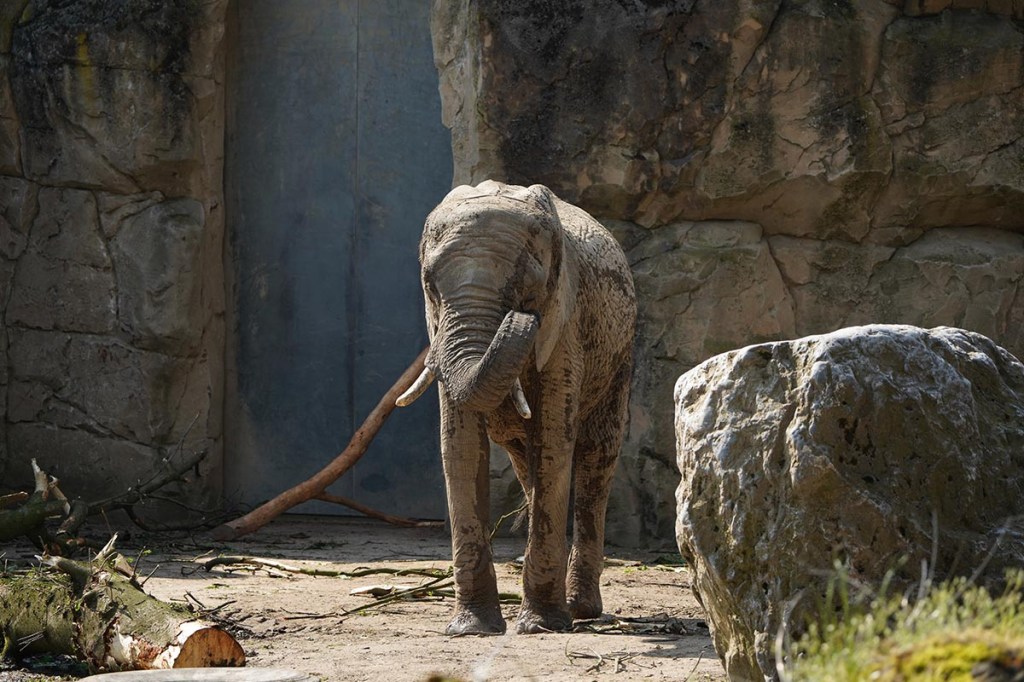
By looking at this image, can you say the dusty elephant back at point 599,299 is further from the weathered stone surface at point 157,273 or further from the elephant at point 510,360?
the weathered stone surface at point 157,273

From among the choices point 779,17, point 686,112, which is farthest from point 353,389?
point 779,17

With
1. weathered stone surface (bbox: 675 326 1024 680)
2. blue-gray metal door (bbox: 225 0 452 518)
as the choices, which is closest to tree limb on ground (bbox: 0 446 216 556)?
blue-gray metal door (bbox: 225 0 452 518)

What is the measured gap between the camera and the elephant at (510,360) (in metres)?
6.07

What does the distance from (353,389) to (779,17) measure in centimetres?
413

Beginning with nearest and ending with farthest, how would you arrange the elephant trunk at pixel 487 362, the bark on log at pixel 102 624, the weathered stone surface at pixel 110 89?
the bark on log at pixel 102 624
the elephant trunk at pixel 487 362
the weathered stone surface at pixel 110 89

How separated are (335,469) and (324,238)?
79.1 inches

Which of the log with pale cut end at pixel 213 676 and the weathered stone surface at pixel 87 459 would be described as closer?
the log with pale cut end at pixel 213 676

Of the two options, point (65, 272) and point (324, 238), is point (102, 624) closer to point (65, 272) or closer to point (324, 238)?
point (65, 272)

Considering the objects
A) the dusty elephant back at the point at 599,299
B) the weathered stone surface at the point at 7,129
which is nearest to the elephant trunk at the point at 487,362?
the dusty elephant back at the point at 599,299

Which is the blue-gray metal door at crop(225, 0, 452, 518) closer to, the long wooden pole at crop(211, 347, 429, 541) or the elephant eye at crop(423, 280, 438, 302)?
the long wooden pole at crop(211, 347, 429, 541)

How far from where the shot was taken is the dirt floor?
5562 millimetres

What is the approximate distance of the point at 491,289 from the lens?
243 inches

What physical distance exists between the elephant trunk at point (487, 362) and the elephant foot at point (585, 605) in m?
1.52

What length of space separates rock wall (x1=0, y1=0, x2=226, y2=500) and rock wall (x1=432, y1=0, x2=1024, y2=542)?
213 cm
